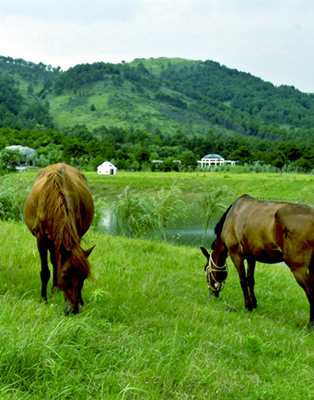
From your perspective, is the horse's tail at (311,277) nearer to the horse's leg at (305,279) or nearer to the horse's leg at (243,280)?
the horse's leg at (305,279)

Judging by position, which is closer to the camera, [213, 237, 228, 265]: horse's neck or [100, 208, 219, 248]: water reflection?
[213, 237, 228, 265]: horse's neck

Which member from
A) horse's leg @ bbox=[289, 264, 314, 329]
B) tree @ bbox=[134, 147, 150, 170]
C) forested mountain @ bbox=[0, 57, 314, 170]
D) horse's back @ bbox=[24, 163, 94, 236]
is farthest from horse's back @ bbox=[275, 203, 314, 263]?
forested mountain @ bbox=[0, 57, 314, 170]

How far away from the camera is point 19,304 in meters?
3.87

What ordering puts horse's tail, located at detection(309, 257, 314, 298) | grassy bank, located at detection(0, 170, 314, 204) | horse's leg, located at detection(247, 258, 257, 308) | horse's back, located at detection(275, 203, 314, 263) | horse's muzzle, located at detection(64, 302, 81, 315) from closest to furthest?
horse's muzzle, located at detection(64, 302, 81, 315)
horse's back, located at detection(275, 203, 314, 263)
horse's tail, located at detection(309, 257, 314, 298)
horse's leg, located at detection(247, 258, 257, 308)
grassy bank, located at detection(0, 170, 314, 204)

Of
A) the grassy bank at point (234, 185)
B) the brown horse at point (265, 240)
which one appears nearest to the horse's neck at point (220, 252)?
the brown horse at point (265, 240)

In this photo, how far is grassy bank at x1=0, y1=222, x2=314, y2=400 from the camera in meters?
2.60

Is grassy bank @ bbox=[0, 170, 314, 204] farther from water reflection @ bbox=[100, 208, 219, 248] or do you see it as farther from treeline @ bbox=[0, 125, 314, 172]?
treeline @ bbox=[0, 125, 314, 172]

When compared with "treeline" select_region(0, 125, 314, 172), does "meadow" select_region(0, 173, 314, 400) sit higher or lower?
higher

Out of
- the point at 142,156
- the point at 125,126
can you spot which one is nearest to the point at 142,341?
the point at 142,156

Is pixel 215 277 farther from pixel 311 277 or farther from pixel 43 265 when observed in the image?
pixel 43 265

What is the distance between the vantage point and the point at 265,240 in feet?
19.7

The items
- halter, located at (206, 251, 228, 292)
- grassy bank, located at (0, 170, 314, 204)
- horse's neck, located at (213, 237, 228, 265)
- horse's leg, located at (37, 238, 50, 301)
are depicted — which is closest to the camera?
horse's leg, located at (37, 238, 50, 301)

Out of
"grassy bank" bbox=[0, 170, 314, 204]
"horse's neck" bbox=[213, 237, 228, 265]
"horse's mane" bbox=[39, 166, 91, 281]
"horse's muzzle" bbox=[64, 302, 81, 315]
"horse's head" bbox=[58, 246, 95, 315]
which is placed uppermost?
"horse's mane" bbox=[39, 166, 91, 281]

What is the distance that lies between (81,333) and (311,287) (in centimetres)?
378
